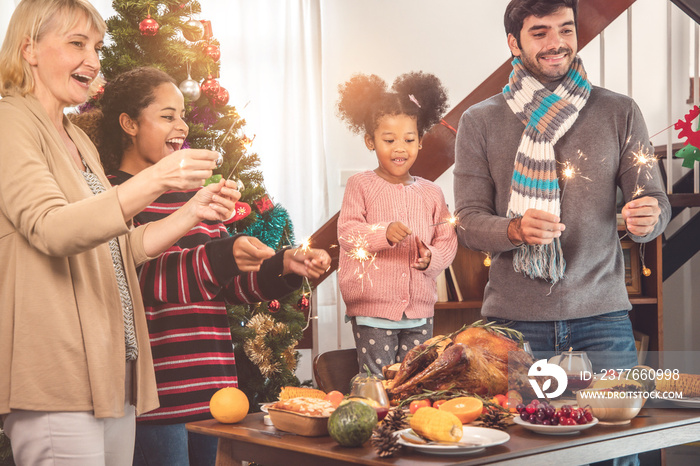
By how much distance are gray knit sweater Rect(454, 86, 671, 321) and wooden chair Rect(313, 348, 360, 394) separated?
A: 495mm

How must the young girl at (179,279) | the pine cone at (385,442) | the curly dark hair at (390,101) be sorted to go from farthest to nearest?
the curly dark hair at (390,101), the young girl at (179,279), the pine cone at (385,442)

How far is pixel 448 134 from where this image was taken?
10.3ft

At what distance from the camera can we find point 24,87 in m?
1.41

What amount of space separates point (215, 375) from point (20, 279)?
0.84 meters

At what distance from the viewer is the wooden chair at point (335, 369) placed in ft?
6.97

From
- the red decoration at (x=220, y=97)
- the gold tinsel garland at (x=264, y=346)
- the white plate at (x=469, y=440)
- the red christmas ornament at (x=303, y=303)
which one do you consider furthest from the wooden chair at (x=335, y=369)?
the red decoration at (x=220, y=97)

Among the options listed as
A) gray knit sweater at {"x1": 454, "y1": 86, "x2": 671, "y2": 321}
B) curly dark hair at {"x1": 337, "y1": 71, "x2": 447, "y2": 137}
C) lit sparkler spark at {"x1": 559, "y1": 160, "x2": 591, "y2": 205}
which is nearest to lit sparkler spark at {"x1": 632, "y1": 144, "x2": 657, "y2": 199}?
gray knit sweater at {"x1": 454, "y1": 86, "x2": 671, "y2": 321}

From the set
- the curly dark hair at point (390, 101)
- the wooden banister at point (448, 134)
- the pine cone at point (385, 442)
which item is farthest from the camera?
the wooden banister at point (448, 134)

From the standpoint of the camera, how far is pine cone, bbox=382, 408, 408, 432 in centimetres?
121

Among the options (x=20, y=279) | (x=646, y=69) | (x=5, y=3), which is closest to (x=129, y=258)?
(x=20, y=279)

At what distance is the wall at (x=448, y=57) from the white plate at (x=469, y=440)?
256cm

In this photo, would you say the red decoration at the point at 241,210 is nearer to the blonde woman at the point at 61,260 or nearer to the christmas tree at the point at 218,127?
the christmas tree at the point at 218,127

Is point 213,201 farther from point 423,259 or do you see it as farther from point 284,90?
Result: point 284,90

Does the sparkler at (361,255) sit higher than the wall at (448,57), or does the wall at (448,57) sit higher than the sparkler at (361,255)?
the wall at (448,57)
